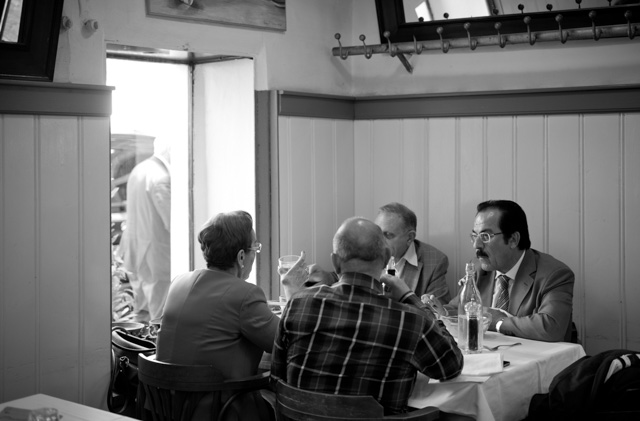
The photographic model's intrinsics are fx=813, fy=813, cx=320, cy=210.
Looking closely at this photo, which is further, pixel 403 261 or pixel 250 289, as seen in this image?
pixel 403 261

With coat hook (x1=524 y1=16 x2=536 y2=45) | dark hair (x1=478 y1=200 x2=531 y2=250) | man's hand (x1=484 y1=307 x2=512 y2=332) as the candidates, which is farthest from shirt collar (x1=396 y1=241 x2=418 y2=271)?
coat hook (x1=524 y1=16 x2=536 y2=45)

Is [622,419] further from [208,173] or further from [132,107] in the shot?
[132,107]

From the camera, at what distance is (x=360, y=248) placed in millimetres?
2725

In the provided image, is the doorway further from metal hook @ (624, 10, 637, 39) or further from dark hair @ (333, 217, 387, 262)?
metal hook @ (624, 10, 637, 39)

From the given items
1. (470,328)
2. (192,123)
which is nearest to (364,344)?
(470,328)

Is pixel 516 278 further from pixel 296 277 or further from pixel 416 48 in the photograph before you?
pixel 416 48

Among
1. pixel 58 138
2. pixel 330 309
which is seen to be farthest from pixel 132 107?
pixel 330 309

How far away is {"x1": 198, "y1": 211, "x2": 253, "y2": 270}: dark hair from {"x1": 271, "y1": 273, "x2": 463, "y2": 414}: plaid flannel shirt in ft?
1.78

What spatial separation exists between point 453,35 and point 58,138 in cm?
214

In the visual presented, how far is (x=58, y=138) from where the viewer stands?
3.59m

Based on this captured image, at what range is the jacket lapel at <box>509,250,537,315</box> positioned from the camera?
12.1 feet

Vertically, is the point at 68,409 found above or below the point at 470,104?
below

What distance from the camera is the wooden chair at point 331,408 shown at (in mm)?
2482

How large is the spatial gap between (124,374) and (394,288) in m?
1.56
